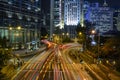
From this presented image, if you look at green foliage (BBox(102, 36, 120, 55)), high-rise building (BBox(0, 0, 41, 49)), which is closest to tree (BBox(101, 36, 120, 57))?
green foliage (BBox(102, 36, 120, 55))

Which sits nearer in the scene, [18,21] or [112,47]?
[112,47]

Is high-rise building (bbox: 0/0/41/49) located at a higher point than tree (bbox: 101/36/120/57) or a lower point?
higher

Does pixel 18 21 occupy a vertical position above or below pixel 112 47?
above

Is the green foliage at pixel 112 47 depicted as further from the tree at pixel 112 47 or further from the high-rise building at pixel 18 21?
the high-rise building at pixel 18 21

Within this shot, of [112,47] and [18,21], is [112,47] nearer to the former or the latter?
[112,47]

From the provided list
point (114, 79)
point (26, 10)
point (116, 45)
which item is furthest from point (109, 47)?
point (26, 10)

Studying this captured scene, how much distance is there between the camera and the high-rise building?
5805 inches

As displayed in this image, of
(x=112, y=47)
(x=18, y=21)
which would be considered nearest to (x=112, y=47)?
(x=112, y=47)

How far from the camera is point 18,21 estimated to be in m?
166

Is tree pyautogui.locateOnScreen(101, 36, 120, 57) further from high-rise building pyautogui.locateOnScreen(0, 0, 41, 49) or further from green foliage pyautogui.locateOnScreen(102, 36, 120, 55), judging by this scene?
high-rise building pyautogui.locateOnScreen(0, 0, 41, 49)

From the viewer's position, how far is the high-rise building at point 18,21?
147 metres

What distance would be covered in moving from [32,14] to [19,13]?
89.2ft

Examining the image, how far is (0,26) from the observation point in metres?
142

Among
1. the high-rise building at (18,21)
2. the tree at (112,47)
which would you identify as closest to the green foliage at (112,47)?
the tree at (112,47)
